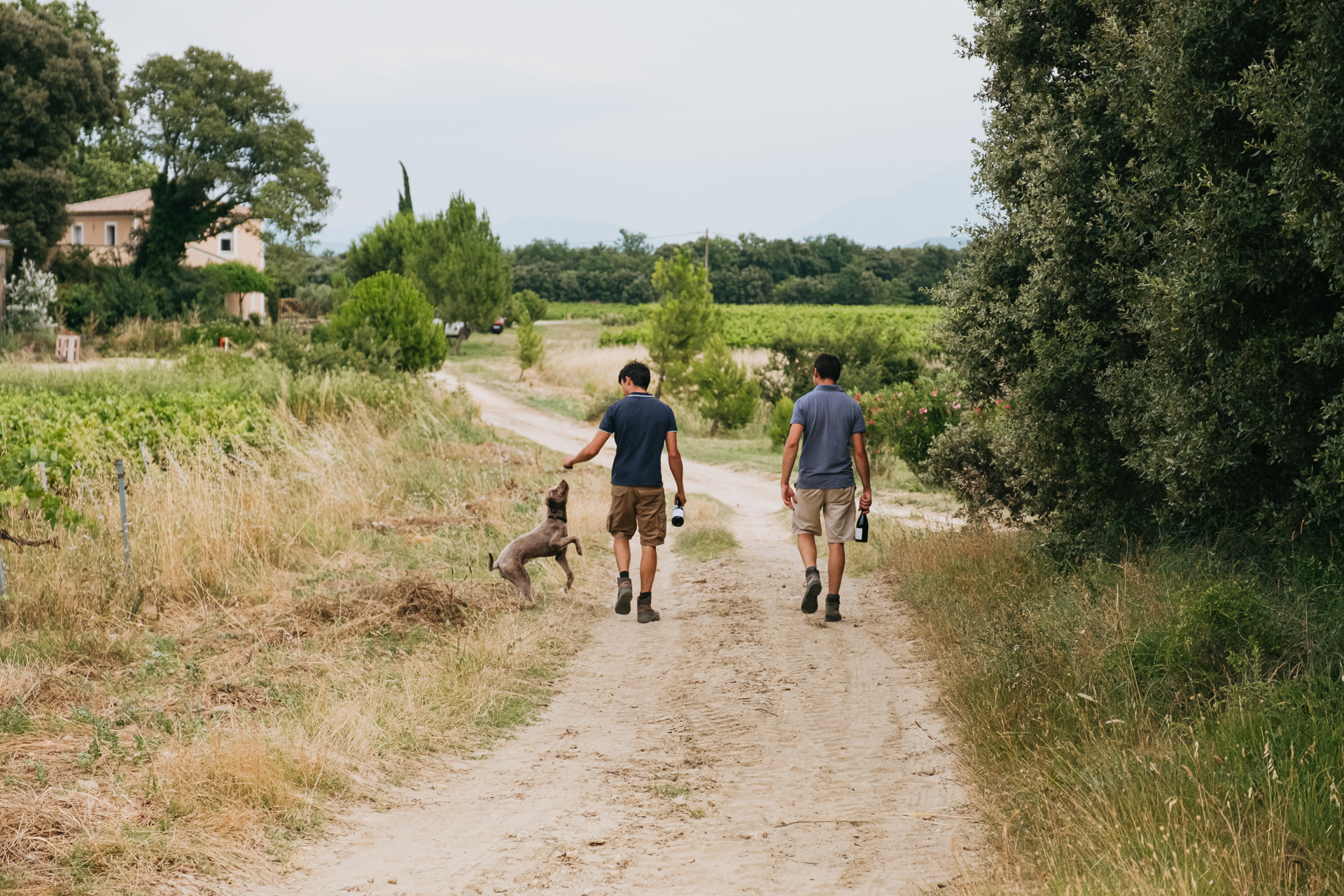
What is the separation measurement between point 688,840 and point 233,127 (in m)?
46.2

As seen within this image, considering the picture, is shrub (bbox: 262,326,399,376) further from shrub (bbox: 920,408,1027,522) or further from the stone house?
the stone house

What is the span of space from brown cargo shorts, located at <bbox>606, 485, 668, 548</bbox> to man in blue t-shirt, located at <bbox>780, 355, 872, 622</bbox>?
0.98m

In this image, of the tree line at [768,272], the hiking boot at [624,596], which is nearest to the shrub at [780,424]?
the hiking boot at [624,596]

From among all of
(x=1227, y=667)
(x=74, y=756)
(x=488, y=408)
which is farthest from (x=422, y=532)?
(x=488, y=408)

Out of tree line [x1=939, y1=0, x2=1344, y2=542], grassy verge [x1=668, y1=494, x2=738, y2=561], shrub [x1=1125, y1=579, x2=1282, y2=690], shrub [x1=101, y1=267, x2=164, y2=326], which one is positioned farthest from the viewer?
shrub [x1=101, y1=267, x2=164, y2=326]

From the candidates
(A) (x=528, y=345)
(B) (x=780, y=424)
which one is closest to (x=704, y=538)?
(B) (x=780, y=424)

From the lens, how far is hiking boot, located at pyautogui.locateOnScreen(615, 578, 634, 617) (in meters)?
8.03

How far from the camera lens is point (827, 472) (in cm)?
771

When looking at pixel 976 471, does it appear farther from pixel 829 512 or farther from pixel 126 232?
pixel 126 232

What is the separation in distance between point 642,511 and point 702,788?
3.43 m

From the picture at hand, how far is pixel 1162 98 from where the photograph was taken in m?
5.37

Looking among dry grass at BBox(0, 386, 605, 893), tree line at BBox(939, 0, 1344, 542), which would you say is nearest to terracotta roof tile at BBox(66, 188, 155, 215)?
dry grass at BBox(0, 386, 605, 893)

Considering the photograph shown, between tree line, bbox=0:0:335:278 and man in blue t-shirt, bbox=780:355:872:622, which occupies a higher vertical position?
tree line, bbox=0:0:335:278

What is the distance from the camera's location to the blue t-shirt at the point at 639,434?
7684mm
